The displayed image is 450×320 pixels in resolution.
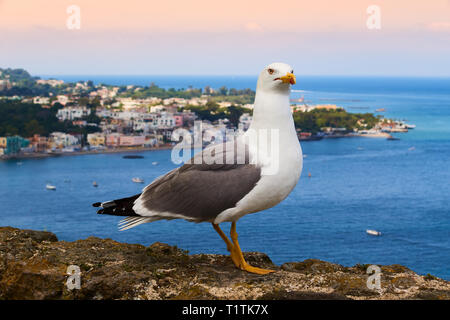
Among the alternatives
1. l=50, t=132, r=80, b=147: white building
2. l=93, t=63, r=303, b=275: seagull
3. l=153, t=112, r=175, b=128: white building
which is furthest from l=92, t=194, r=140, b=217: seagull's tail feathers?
l=153, t=112, r=175, b=128: white building

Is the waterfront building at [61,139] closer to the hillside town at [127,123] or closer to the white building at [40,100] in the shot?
the hillside town at [127,123]

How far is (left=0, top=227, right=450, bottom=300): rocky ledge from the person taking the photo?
2.51 metres

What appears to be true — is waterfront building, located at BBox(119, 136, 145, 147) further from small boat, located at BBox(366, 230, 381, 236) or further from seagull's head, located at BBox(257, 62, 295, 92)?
seagull's head, located at BBox(257, 62, 295, 92)

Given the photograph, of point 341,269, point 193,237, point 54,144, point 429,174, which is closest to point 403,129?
point 429,174

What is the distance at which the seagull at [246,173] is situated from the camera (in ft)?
8.74

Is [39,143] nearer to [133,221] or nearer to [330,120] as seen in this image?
[330,120]

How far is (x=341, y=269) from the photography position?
9.90 feet

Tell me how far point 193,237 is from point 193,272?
19777 millimetres

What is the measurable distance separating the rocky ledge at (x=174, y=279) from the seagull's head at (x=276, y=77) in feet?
2.85

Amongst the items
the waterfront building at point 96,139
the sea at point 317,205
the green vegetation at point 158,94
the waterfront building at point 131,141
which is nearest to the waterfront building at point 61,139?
the waterfront building at point 96,139

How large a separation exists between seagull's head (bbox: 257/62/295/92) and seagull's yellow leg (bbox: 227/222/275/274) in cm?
67

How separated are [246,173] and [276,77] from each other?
45 centimetres

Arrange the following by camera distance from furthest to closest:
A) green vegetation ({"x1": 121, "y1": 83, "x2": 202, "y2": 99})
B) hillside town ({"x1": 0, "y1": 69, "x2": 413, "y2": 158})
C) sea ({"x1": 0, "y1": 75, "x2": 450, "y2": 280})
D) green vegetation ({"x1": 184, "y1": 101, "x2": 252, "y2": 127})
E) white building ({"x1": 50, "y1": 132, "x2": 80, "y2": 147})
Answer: green vegetation ({"x1": 121, "y1": 83, "x2": 202, "y2": 99}), white building ({"x1": 50, "y1": 132, "x2": 80, "y2": 147}), hillside town ({"x1": 0, "y1": 69, "x2": 413, "y2": 158}), green vegetation ({"x1": 184, "y1": 101, "x2": 252, "y2": 127}), sea ({"x1": 0, "y1": 75, "x2": 450, "y2": 280})

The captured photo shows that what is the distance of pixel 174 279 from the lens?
2.67m
